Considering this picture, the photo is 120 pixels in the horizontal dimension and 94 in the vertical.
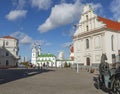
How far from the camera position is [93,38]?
55.2 meters

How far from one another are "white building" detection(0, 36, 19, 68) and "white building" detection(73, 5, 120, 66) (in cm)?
3252

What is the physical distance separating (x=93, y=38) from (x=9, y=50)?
139 ft

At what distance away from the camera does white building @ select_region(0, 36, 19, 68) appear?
84.2m

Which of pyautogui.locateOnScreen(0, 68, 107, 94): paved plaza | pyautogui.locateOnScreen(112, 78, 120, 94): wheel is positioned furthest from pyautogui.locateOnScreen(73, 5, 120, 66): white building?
pyautogui.locateOnScreen(112, 78, 120, 94): wheel

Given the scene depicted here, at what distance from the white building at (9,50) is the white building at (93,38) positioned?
107 feet

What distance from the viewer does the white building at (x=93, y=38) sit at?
51.9 metres

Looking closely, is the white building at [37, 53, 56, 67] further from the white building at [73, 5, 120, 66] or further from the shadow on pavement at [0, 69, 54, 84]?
the shadow on pavement at [0, 69, 54, 84]

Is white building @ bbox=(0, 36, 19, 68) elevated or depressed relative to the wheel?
elevated

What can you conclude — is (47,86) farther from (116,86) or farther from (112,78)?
(116,86)

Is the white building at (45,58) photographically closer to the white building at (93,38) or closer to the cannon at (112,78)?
the white building at (93,38)

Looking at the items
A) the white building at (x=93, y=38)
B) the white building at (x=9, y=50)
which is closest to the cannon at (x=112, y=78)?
the white building at (x=93, y=38)

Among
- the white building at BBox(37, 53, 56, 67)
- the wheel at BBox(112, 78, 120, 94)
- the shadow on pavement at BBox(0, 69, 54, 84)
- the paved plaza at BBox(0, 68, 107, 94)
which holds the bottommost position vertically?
the shadow on pavement at BBox(0, 69, 54, 84)

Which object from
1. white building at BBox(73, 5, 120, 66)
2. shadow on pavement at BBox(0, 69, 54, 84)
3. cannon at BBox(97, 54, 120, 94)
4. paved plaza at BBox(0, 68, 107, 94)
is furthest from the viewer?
white building at BBox(73, 5, 120, 66)

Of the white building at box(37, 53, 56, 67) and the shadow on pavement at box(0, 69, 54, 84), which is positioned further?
the white building at box(37, 53, 56, 67)
